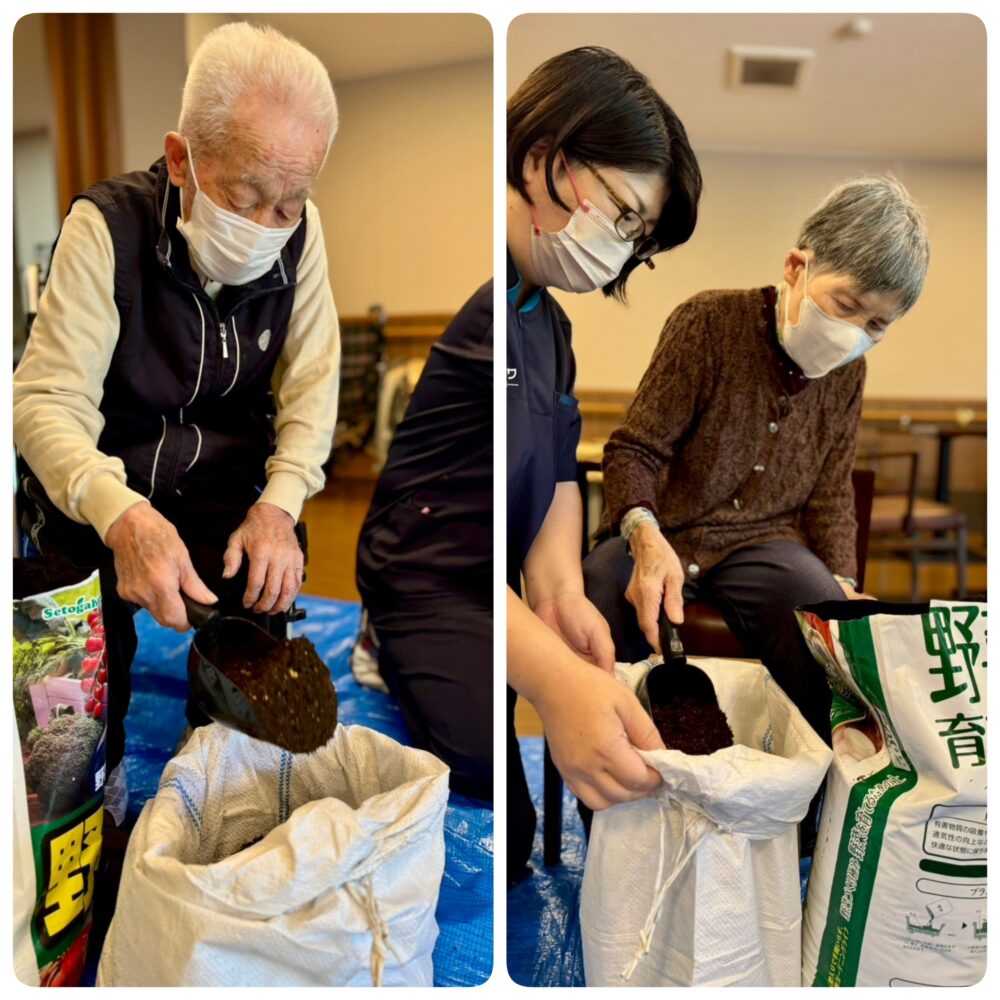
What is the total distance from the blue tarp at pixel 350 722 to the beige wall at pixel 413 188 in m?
0.66

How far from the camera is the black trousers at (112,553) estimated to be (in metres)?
1.00

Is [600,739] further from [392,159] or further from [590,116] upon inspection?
[392,159]

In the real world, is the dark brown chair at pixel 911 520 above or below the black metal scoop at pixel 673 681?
above

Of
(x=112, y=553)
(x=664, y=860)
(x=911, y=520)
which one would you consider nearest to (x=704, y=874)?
(x=664, y=860)

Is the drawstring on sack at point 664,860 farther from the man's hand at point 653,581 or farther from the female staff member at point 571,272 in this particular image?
the man's hand at point 653,581

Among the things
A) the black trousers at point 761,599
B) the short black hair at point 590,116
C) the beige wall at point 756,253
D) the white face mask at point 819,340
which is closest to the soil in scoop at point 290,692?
the black trousers at point 761,599

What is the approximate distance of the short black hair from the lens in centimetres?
80

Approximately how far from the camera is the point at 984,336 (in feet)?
2.78

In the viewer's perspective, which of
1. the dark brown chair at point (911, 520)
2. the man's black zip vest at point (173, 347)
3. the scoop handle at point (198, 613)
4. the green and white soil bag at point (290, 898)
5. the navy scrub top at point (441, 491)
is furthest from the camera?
the dark brown chair at point (911, 520)

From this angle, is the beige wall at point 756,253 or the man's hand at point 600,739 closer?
the man's hand at point 600,739

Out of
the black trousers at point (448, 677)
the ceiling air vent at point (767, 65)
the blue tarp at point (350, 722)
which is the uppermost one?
the ceiling air vent at point (767, 65)

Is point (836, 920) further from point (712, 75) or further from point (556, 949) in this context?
point (712, 75)

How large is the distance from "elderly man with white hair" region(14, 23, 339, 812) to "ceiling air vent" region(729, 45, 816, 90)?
44 cm

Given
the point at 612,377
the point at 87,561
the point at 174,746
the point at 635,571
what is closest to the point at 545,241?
the point at 612,377
